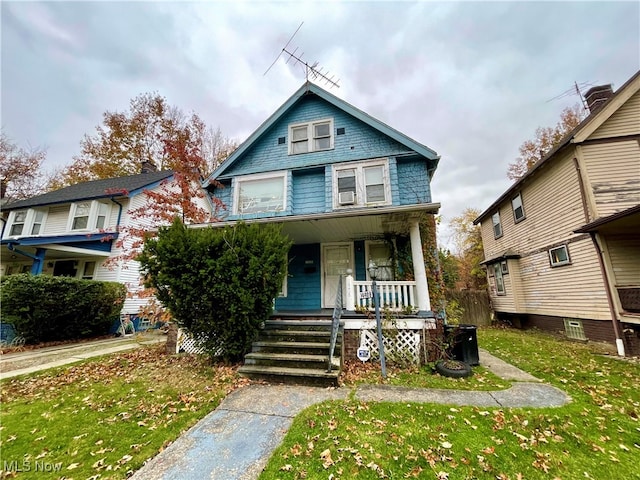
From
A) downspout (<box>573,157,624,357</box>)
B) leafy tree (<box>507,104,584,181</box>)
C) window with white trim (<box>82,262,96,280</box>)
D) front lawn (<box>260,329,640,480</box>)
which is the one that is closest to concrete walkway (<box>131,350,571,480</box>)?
front lawn (<box>260,329,640,480</box>)

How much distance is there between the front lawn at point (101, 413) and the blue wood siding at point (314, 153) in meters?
7.24

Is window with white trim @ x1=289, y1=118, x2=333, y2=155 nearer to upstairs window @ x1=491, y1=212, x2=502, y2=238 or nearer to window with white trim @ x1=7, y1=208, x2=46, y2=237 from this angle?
upstairs window @ x1=491, y1=212, x2=502, y2=238

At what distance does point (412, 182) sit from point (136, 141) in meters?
21.8

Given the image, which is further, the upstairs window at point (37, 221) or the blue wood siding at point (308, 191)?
the upstairs window at point (37, 221)

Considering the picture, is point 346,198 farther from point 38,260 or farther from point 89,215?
point 38,260

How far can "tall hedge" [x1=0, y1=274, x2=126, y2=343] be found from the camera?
8.70 m

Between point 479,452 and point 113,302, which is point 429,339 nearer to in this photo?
point 479,452

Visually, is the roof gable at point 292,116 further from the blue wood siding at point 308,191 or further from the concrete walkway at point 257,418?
the concrete walkway at point 257,418

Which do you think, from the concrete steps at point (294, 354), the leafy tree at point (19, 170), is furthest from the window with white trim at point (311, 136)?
the leafy tree at point (19, 170)

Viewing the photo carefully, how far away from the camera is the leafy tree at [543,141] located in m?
18.1

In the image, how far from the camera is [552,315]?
10.2 meters

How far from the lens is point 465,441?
2967 millimetres

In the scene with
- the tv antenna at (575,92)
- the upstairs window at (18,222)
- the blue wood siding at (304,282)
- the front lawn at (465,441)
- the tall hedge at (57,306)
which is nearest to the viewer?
the front lawn at (465,441)

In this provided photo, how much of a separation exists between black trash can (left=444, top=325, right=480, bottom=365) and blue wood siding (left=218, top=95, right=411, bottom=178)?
6.15 metres
